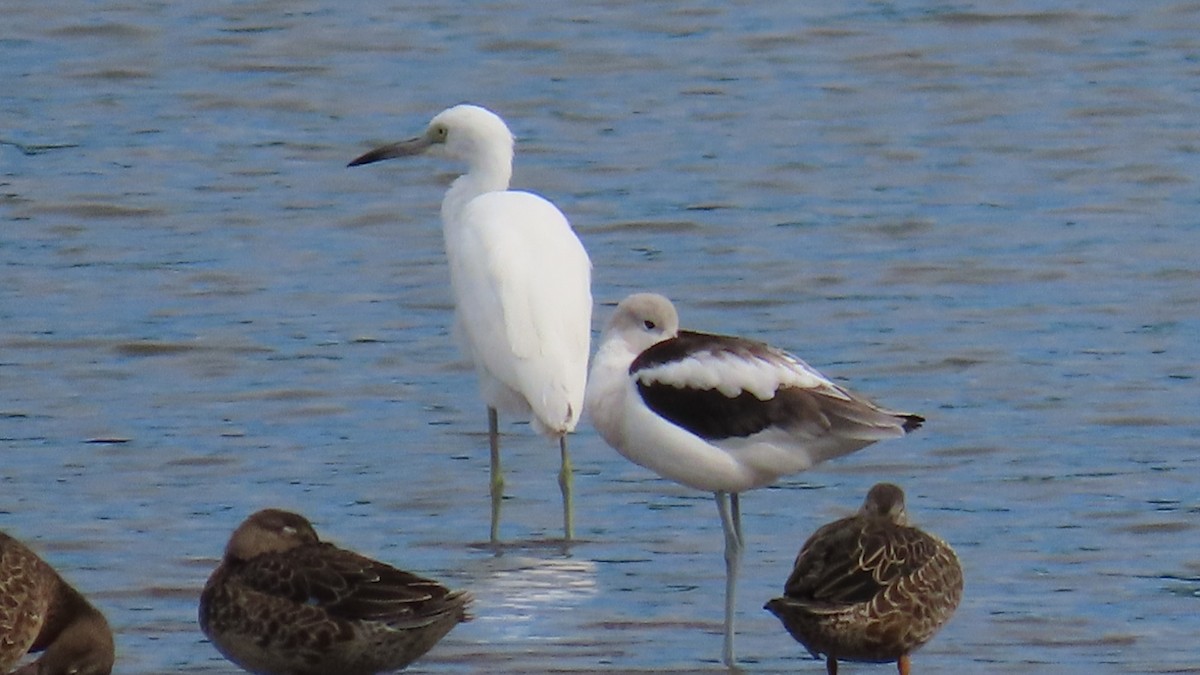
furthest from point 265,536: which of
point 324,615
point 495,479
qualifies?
point 495,479

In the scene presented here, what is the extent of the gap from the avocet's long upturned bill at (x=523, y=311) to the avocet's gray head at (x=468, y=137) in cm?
67

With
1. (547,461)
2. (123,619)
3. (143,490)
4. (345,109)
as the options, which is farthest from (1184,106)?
(123,619)

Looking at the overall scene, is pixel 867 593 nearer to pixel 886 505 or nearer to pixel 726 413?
pixel 886 505

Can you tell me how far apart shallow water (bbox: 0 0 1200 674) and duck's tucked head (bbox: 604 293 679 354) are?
1.04 m

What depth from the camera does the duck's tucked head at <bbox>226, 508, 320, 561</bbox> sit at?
9.47 m

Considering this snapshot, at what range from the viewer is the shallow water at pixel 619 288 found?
470 inches

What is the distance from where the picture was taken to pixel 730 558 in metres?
10.9

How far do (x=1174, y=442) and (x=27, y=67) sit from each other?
13.7 m

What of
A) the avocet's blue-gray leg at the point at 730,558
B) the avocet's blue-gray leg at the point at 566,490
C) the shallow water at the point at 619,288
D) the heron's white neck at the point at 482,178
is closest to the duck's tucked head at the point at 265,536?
the shallow water at the point at 619,288

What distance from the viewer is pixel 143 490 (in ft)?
44.6

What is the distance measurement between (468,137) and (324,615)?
223 inches

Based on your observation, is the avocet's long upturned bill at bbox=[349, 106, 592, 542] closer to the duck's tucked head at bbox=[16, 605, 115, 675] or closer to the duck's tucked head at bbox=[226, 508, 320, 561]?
the duck's tucked head at bbox=[226, 508, 320, 561]

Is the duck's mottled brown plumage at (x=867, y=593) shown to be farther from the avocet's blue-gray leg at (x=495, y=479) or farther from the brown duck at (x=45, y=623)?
the avocet's blue-gray leg at (x=495, y=479)

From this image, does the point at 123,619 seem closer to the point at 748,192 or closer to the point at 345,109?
the point at 748,192
